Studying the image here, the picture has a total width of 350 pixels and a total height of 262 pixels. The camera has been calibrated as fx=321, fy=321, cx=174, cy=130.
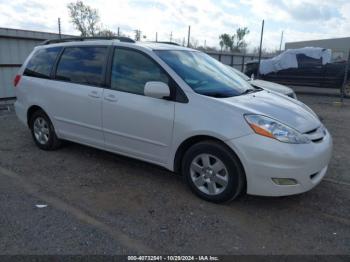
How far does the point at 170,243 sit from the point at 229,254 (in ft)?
1.72

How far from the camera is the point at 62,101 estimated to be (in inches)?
188

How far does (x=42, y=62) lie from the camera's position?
205 inches

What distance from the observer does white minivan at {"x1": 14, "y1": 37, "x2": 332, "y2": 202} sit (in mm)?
3266

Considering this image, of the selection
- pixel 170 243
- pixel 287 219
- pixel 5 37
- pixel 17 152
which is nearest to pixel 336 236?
pixel 287 219

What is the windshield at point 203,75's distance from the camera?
12.5ft

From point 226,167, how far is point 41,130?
11.0ft

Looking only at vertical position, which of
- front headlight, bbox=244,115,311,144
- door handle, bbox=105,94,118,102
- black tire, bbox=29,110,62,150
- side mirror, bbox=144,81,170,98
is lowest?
black tire, bbox=29,110,62,150

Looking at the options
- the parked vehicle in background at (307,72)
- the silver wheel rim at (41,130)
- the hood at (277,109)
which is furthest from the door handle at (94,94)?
the parked vehicle in background at (307,72)

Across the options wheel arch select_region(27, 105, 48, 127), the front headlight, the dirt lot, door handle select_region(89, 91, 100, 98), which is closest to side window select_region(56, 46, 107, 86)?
door handle select_region(89, 91, 100, 98)

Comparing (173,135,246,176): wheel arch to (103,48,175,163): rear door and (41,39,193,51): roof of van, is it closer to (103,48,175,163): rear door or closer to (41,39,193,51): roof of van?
(103,48,175,163): rear door

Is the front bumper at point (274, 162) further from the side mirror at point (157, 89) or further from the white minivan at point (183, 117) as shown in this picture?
the side mirror at point (157, 89)

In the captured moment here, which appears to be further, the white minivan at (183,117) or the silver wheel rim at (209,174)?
the silver wheel rim at (209,174)

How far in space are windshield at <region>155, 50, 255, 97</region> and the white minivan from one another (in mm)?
17

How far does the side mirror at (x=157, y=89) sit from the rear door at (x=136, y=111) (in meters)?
0.10
